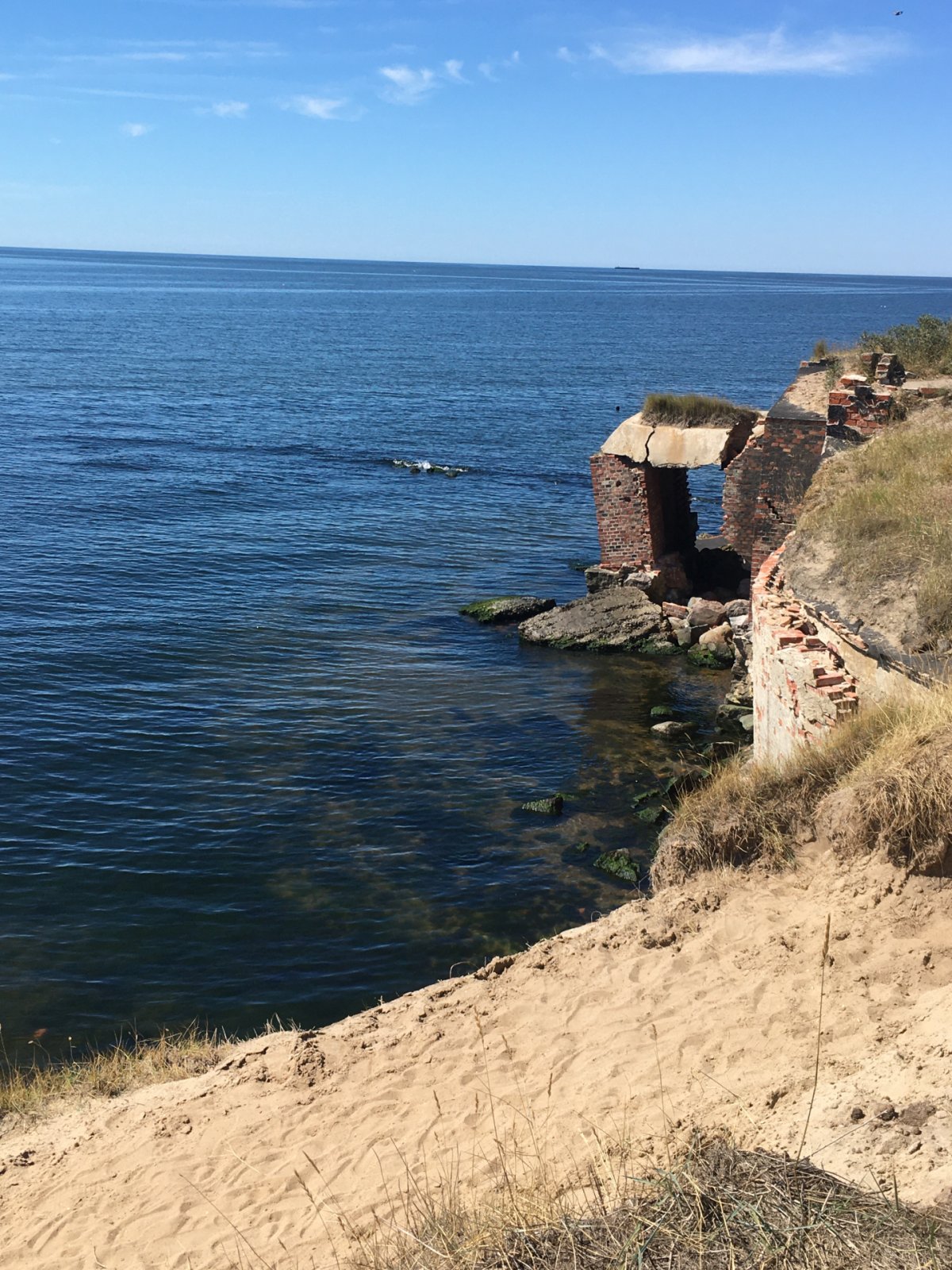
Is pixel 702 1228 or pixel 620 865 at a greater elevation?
pixel 702 1228

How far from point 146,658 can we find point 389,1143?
15.0 m

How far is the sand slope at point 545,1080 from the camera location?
6477mm

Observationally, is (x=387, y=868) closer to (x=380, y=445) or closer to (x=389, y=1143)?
(x=389, y=1143)

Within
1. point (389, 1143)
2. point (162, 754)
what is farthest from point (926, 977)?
point (162, 754)

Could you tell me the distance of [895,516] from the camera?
472 inches

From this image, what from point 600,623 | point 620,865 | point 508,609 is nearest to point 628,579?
point 600,623

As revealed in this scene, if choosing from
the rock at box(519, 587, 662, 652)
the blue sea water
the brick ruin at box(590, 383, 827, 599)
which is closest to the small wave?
the blue sea water

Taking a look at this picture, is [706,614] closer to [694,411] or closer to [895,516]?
[694,411]

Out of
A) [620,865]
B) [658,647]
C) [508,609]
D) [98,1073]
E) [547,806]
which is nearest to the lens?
[98,1073]

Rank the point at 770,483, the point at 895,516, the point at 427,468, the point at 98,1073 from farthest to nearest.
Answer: the point at 427,468 → the point at 770,483 → the point at 895,516 → the point at 98,1073

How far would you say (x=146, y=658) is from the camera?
2084cm

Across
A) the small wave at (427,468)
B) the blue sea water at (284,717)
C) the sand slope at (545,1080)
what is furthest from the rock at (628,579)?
the small wave at (427,468)

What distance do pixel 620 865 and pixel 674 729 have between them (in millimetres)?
4659

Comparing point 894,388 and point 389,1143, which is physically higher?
point 894,388
